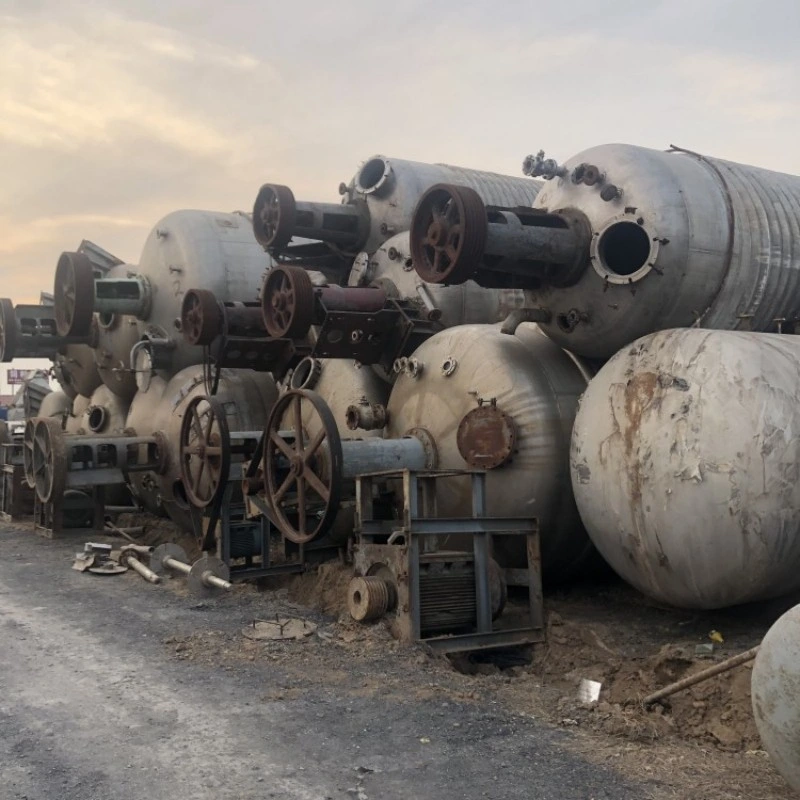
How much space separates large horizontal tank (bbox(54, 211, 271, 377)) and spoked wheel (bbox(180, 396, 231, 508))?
9.97 ft

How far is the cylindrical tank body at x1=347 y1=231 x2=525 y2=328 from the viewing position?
374 inches

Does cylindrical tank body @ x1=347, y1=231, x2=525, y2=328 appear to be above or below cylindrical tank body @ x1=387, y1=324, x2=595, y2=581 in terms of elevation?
above

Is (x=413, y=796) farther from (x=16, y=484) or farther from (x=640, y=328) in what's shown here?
(x=16, y=484)

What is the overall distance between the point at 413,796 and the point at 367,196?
8428mm

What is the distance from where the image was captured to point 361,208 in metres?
11.1

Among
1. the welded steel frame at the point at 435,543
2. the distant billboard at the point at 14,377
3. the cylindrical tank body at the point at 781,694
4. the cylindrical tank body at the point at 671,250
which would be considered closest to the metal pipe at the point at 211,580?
the welded steel frame at the point at 435,543

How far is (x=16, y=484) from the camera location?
44.7 ft

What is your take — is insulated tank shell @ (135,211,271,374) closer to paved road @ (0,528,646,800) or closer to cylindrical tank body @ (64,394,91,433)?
cylindrical tank body @ (64,394,91,433)

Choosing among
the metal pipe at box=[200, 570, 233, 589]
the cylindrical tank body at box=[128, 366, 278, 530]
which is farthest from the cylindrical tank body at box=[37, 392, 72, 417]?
the metal pipe at box=[200, 570, 233, 589]

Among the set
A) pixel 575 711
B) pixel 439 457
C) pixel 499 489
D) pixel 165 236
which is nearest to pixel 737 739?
pixel 575 711

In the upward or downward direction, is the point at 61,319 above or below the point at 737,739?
above

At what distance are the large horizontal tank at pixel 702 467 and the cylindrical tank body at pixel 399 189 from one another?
16.3ft

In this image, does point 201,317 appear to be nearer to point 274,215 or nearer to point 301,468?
point 274,215

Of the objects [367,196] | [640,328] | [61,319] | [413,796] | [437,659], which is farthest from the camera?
[61,319]
